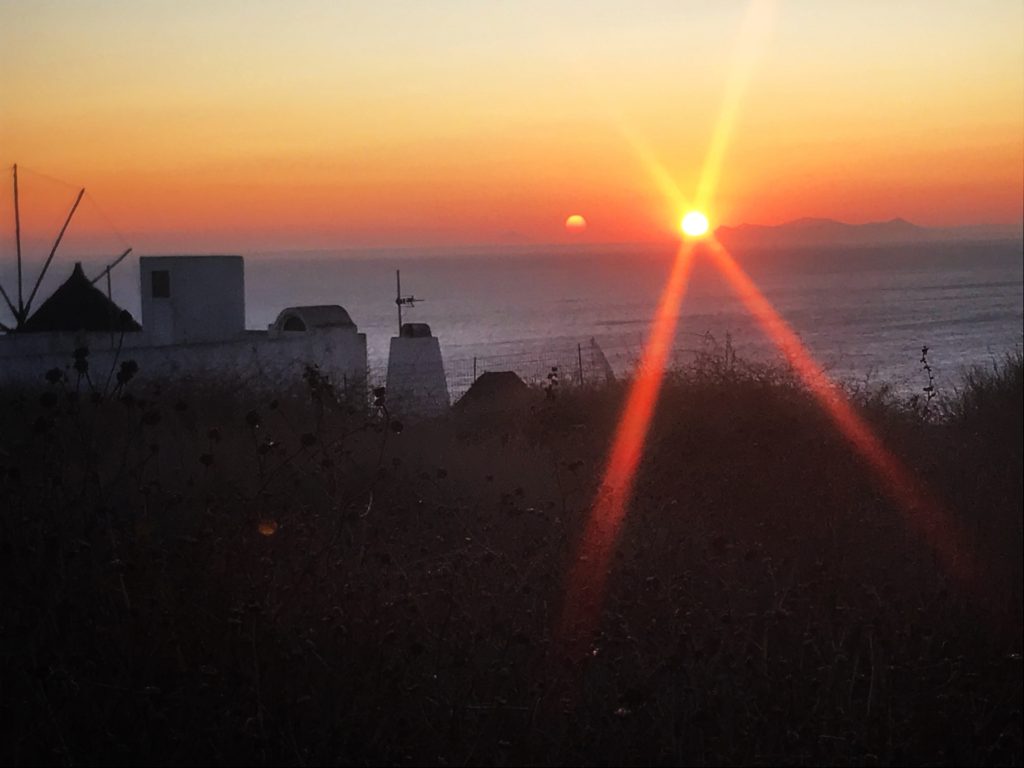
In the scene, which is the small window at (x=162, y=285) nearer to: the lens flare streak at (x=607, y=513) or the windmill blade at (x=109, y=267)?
the windmill blade at (x=109, y=267)

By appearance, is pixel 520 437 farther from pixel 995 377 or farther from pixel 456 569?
pixel 995 377

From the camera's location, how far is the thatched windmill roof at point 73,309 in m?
33.7

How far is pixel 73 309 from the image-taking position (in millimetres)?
34344

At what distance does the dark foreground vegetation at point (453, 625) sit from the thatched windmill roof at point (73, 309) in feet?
86.4

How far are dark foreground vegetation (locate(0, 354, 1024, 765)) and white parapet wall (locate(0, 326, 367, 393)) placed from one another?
13.8 m

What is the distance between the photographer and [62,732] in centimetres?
433

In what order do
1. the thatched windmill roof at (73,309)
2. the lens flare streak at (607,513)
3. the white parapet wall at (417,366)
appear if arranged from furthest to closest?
1. the thatched windmill roof at (73,309)
2. the white parapet wall at (417,366)
3. the lens flare streak at (607,513)

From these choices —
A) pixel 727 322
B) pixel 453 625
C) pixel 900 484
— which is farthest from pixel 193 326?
pixel 727 322

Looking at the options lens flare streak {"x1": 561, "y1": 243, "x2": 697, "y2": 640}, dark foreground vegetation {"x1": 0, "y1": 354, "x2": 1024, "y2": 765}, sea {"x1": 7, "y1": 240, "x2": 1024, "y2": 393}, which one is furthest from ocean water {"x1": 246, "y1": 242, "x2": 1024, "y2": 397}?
dark foreground vegetation {"x1": 0, "y1": 354, "x2": 1024, "y2": 765}

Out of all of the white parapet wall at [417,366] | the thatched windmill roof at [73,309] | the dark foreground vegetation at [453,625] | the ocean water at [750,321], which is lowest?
the dark foreground vegetation at [453,625]

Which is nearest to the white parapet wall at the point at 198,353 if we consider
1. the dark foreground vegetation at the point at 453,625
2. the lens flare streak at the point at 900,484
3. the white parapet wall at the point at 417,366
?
the white parapet wall at the point at 417,366

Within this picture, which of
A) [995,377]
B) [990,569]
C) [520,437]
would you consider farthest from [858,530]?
[995,377]

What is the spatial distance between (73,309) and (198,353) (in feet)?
32.7

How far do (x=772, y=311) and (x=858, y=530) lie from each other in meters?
143
